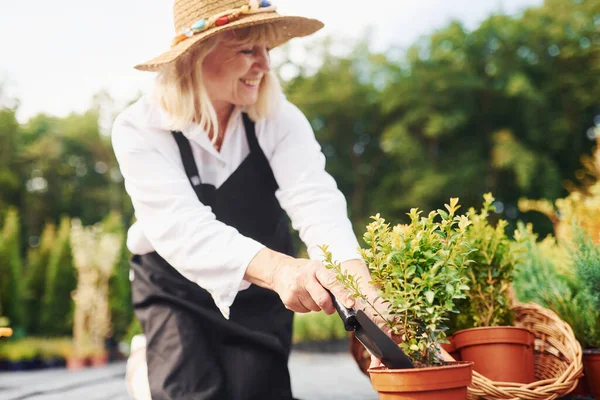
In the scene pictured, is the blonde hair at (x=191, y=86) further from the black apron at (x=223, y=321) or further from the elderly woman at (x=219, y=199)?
the black apron at (x=223, y=321)

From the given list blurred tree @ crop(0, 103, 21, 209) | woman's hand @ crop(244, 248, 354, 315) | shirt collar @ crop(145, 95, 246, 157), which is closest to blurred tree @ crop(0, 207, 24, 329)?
shirt collar @ crop(145, 95, 246, 157)

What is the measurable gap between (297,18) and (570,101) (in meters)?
19.7

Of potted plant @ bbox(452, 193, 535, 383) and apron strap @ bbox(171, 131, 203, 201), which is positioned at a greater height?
apron strap @ bbox(171, 131, 203, 201)

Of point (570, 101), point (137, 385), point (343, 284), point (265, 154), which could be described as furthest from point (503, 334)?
point (570, 101)

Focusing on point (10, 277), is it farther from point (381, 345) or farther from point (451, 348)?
point (381, 345)

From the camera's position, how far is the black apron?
81.9 inches

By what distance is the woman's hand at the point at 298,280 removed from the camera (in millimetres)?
1453

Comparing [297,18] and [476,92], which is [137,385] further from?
[476,92]

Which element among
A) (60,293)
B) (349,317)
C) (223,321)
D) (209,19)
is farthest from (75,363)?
(349,317)

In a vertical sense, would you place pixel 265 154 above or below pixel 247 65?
below

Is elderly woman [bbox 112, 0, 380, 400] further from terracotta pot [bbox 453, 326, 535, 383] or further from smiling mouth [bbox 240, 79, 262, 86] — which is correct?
terracotta pot [bbox 453, 326, 535, 383]

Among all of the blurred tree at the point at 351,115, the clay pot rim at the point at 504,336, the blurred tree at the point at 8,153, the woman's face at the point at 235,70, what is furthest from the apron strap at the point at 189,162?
the blurred tree at the point at 8,153

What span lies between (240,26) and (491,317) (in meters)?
1.35

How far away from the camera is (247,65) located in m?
2.21
